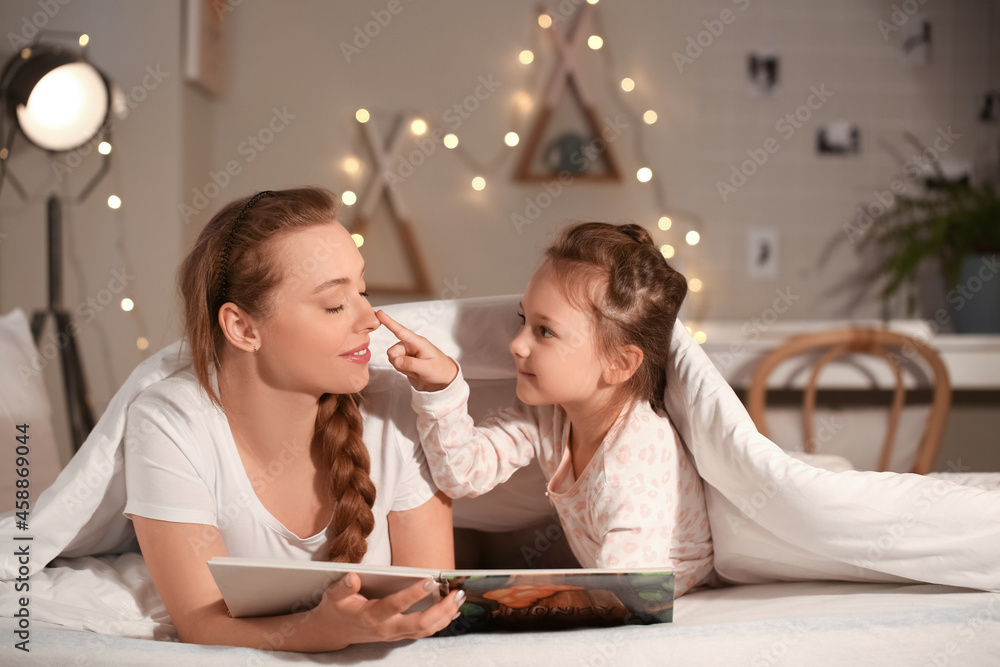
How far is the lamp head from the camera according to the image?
1789 mm

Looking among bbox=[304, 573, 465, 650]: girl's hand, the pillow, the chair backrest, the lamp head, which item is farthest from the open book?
the lamp head

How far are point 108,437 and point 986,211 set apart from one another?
236cm

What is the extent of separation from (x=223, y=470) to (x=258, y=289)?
21 centimetres

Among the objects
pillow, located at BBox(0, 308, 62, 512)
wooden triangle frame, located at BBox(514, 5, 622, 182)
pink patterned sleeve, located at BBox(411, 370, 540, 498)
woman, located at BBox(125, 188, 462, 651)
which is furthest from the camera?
wooden triangle frame, located at BBox(514, 5, 622, 182)

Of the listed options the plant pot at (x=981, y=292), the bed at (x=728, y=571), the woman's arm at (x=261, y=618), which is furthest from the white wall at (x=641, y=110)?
the woman's arm at (x=261, y=618)

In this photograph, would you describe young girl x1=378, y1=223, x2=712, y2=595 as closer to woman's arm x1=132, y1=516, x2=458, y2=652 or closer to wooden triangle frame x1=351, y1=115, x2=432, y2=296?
woman's arm x1=132, y1=516, x2=458, y2=652

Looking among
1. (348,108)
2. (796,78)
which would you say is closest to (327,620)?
(348,108)

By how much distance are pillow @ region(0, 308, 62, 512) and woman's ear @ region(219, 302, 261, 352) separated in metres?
0.47

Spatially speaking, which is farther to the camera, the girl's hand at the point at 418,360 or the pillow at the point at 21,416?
the pillow at the point at 21,416

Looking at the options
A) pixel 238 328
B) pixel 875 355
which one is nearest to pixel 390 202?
pixel 875 355

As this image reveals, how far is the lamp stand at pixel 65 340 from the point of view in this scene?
6.07 ft

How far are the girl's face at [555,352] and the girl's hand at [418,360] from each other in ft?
0.29

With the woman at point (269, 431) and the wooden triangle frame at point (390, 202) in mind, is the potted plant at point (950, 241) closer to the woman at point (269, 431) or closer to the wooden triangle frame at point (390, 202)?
the wooden triangle frame at point (390, 202)

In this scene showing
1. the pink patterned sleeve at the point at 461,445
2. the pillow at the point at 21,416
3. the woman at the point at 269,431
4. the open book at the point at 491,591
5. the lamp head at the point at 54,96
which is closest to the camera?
the open book at the point at 491,591
